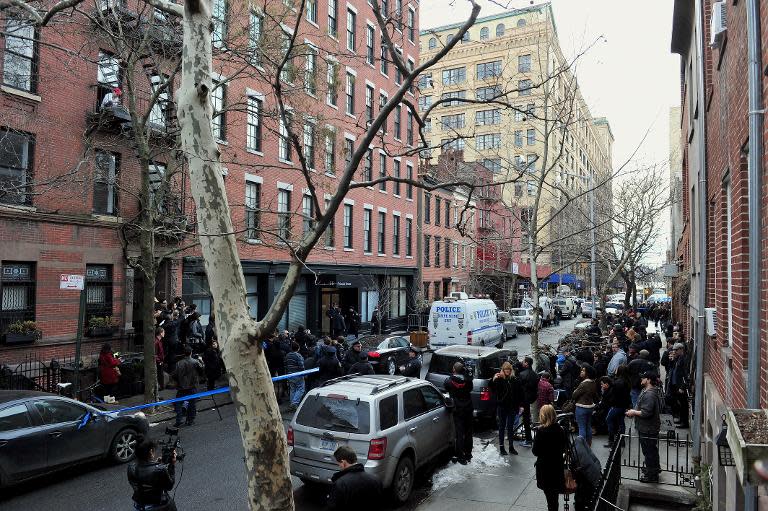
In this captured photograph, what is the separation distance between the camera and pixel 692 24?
15367mm

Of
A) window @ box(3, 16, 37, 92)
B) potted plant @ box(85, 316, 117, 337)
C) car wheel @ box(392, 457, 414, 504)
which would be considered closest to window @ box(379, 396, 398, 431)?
car wheel @ box(392, 457, 414, 504)

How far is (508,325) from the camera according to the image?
3291cm

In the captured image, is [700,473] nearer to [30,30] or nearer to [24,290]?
[24,290]

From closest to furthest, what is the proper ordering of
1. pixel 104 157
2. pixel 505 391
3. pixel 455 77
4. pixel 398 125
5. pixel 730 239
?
pixel 730 239 < pixel 505 391 < pixel 104 157 < pixel 455 77 < pixel 398 125

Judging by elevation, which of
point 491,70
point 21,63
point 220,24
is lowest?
point 491,70

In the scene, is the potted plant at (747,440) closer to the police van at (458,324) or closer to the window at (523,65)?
the window at (523,65)

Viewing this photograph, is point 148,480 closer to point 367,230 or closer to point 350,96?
point 350,96

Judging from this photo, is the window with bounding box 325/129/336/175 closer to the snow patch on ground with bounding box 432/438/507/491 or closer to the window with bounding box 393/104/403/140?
the snow patch on ground with bounding box 432/438/507/491

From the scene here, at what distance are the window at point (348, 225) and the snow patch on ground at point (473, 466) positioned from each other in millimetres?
19453

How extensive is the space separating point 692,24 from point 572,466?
13165 mm

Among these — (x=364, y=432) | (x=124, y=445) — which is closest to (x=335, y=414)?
(x=364, y=432)

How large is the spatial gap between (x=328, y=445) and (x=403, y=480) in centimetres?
128

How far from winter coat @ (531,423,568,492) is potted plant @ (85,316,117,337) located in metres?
14.2

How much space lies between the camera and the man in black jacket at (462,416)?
1045 cm
